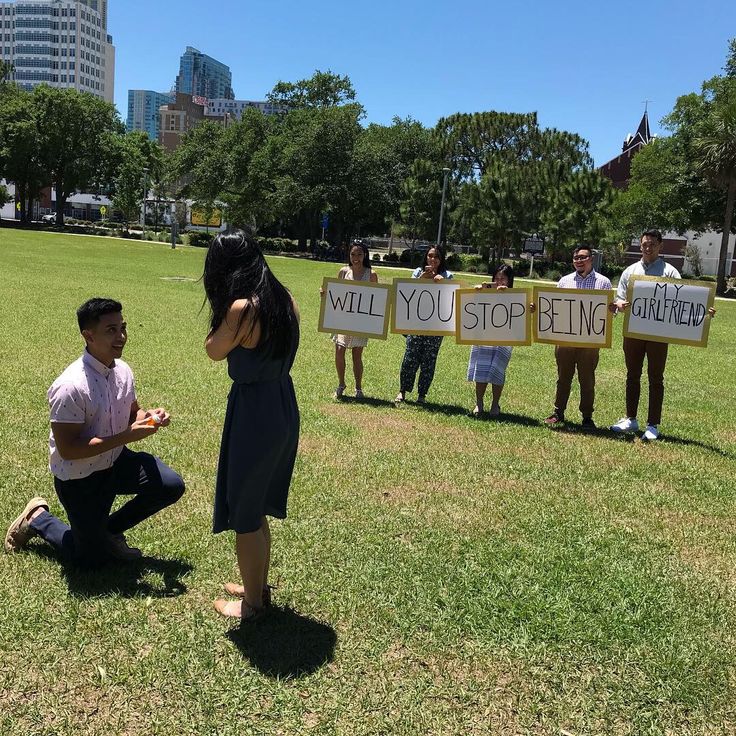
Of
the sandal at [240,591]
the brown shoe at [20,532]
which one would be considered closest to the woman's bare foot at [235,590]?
the sandal at [240,591]

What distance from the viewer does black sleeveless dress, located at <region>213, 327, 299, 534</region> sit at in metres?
3.25

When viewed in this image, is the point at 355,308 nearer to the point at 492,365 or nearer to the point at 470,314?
the point at 470,314

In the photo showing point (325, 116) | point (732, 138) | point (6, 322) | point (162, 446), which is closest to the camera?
point (162, 446)

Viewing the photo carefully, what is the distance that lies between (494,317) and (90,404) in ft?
17.4

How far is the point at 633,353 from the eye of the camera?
25.4ft

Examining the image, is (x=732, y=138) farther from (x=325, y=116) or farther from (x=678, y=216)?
(x=325, y=116)

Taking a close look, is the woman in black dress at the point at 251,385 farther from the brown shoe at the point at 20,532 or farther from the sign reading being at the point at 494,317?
the sign reading being at the point at 494,317

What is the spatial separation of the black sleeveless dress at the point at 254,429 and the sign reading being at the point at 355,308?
512 cm

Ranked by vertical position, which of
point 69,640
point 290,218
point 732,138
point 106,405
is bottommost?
point 69,640

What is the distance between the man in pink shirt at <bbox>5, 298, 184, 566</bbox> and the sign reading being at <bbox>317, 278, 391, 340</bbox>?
462cm

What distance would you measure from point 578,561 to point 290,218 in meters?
56.7

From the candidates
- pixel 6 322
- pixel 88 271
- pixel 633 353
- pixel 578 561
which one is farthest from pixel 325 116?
pixel 578 561

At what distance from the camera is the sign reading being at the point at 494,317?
8.07 m

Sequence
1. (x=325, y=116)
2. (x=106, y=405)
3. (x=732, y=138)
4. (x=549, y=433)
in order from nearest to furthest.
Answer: (x=106, y=405) < (x=549, y=433) < (x=732, y=138) < (x=325, y=116)
